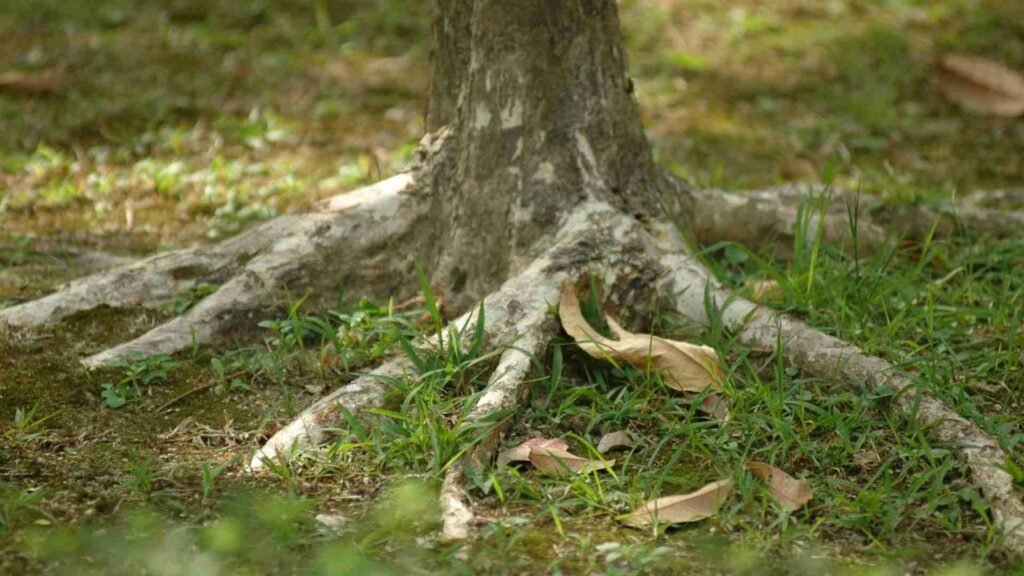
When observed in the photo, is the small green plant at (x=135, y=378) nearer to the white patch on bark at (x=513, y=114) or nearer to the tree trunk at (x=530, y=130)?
the tree trunk at (x=530, y=130)

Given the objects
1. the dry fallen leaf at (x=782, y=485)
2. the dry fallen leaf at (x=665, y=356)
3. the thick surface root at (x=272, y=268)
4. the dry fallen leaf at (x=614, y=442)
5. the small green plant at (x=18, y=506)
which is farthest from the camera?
the thick surface root at (x=272, y=268)

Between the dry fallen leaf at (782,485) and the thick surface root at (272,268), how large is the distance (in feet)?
4.67

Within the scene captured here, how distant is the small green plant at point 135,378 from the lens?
279 centimetres

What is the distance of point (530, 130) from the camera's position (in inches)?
127

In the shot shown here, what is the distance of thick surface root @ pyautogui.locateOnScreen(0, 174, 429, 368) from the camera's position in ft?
10.4

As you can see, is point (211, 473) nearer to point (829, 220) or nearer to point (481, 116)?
point (481, 116)

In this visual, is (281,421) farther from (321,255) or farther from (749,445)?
(749,445)

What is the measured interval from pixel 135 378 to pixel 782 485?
1.62 metres

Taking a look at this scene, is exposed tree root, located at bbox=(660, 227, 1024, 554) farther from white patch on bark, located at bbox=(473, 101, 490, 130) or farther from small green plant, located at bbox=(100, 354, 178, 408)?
small green plant, located at bbox=(100, 354, 178, 408)

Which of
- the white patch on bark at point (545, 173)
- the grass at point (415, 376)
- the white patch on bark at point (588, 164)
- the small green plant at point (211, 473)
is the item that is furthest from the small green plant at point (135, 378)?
the white patch on bark at point (588, 164)

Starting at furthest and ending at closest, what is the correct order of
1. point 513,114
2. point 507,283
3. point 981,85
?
1. point 981,85
2. point 513,114
3. point 507,283

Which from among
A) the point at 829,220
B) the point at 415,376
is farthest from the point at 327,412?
the point at 829,220

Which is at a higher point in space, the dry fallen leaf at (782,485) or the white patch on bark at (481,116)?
the white patch on bark at (481,116)

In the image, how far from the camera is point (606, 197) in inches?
128
